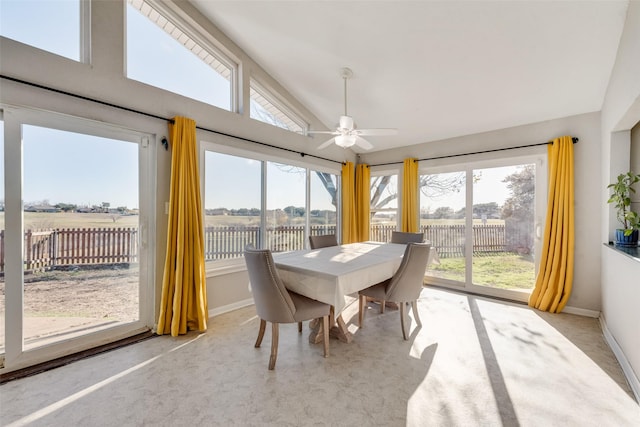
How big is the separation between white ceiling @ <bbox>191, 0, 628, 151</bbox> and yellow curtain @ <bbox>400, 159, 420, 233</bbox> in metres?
0.83

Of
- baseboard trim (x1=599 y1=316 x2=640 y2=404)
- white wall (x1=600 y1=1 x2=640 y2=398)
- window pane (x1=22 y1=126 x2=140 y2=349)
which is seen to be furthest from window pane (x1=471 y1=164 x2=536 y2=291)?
window pane (x1=22 y1=126 x2=140 y2=349)

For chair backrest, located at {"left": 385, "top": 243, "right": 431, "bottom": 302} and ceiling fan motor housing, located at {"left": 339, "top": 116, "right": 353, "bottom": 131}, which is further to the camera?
ceiling fan motor housing, located at {"left": 339, "top": 116, "right": 353, "bottom": 131}

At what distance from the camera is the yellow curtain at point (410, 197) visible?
4465 millimetres

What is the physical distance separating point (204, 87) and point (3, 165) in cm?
193

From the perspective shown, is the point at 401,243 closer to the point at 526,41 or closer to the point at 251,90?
the point at 526,41

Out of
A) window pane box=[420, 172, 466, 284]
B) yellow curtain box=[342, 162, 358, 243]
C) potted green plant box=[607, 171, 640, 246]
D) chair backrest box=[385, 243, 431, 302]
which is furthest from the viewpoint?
yellow curtain box=[342, 162, 358, 243]

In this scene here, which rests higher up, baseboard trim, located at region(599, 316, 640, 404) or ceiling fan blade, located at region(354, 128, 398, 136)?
ceiling fan blade, located at region(354, 128, 398, 136)

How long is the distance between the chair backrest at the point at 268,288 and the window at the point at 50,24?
2.28m

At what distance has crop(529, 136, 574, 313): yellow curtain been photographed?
3.18 m

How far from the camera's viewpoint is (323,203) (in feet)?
15.9

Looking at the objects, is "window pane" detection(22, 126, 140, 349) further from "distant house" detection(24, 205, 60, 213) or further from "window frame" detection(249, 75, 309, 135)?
"window frame" detection(249, 75, 309, 135)

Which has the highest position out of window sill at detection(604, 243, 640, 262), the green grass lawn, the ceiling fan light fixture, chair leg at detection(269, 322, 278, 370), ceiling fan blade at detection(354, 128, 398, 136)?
ceiling fan blade at detection(354, 128, 398, 136)

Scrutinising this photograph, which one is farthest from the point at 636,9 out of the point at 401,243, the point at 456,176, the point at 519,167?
the point at 401,243

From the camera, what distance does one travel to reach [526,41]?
2.31m
